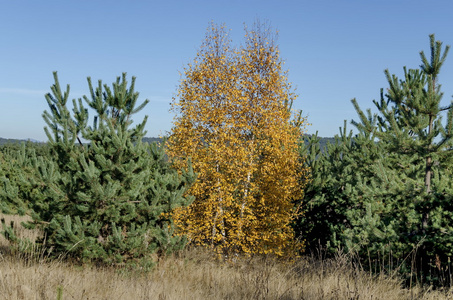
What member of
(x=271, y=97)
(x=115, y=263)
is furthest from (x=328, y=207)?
(x=115, y=263)

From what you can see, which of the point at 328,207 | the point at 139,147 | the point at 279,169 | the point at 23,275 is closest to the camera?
the point at 23,275

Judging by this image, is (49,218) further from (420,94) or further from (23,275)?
(420,94)

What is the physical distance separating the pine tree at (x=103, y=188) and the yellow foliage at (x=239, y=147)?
14.0ft

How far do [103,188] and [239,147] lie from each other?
6684 mm

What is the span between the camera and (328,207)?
15.5m

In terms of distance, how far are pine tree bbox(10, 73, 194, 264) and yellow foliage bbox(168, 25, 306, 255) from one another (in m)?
4.27

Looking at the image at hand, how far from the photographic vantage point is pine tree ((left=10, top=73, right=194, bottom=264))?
812 centimetres

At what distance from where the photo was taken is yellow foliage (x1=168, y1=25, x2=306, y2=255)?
13734 millimetres

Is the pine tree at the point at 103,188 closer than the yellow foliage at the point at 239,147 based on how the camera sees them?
Yes

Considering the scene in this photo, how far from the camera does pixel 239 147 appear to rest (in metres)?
14.0

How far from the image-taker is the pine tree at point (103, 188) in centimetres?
812

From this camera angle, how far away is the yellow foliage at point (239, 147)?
13.7 metres

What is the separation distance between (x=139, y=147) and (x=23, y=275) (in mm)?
3485

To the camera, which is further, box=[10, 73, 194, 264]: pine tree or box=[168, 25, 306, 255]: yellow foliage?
box=[168, 25, 306, 255]: yellow foliage
